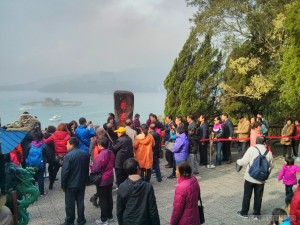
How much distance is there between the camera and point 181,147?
9.25m

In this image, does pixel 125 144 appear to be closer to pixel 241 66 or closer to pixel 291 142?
pixel 291 142

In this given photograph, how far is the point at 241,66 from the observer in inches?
565

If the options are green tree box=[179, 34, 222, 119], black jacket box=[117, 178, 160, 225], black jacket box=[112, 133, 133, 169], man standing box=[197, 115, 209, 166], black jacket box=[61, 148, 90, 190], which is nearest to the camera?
black jacket box=[117, 178, 160, 225]

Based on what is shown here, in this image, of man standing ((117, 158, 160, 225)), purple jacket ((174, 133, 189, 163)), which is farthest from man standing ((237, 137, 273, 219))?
man standing ((117, 158, 160, 225))

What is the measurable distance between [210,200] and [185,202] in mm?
3697

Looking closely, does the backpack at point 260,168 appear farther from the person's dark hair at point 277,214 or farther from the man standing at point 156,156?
the man standing at point 156,156

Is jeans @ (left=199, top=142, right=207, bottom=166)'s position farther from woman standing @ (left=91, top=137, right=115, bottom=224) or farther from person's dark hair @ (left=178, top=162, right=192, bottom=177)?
person's dark hair @ (left=178, top=162, right=192, bottom=177)

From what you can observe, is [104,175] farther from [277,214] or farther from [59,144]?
[277,214]

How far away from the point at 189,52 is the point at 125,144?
30.4 feet

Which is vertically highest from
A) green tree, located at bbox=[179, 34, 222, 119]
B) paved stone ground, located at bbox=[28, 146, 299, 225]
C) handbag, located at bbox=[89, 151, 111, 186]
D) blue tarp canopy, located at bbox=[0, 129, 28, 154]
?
green tree, located at bbox=[179, 34, 222, 119]

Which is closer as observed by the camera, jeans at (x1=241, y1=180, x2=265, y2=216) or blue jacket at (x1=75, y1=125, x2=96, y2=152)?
jeans at (x1=241, y1=180, x2=265, y2=216)

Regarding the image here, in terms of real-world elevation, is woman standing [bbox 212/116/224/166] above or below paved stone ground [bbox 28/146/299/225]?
above

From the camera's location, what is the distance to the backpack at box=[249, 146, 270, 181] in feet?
21.8

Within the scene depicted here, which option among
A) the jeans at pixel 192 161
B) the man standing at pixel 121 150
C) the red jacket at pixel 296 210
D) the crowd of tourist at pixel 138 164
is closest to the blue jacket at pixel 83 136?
the crowd of tourist at pixel 138 164
